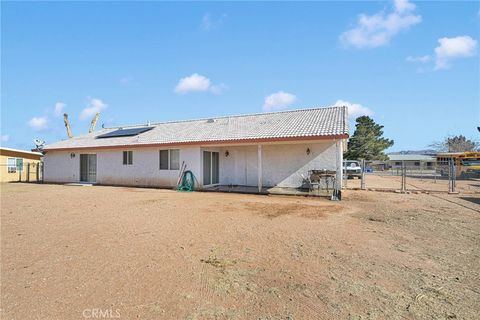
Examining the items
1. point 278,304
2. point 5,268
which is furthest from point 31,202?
point 278,304

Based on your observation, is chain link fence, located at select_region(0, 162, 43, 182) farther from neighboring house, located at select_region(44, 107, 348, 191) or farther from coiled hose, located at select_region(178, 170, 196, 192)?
coiled hose, located at select_region(178, 170, 196, 192)

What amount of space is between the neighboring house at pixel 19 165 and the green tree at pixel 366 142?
3436cm

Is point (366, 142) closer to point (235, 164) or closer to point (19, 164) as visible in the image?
point (235, 164)

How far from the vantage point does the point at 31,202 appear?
9.87m

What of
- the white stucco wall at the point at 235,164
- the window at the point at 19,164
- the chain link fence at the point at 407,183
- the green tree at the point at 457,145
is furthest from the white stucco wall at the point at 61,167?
the green tree at the point at 457,145

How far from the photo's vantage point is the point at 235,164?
15242mm

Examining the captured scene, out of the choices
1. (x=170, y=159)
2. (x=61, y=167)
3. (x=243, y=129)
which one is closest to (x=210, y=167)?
(x=170, y=159)

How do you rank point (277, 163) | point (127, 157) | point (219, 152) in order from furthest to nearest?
point (127, 157) → point (219, 152) → point (277, 163)

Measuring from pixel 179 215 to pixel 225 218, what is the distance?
1.34 meters

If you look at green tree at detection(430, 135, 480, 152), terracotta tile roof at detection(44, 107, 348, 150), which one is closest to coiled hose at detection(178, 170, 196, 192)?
terracotta tile roof at detection(44, 107, 348, 150)

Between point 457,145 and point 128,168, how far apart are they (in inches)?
2096

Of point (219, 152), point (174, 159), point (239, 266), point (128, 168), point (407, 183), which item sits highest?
point (219, 152)

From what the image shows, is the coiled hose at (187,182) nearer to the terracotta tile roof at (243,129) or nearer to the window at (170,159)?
the window at (170,159)

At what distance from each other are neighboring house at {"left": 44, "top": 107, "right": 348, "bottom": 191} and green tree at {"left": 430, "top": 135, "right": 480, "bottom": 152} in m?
43.4
